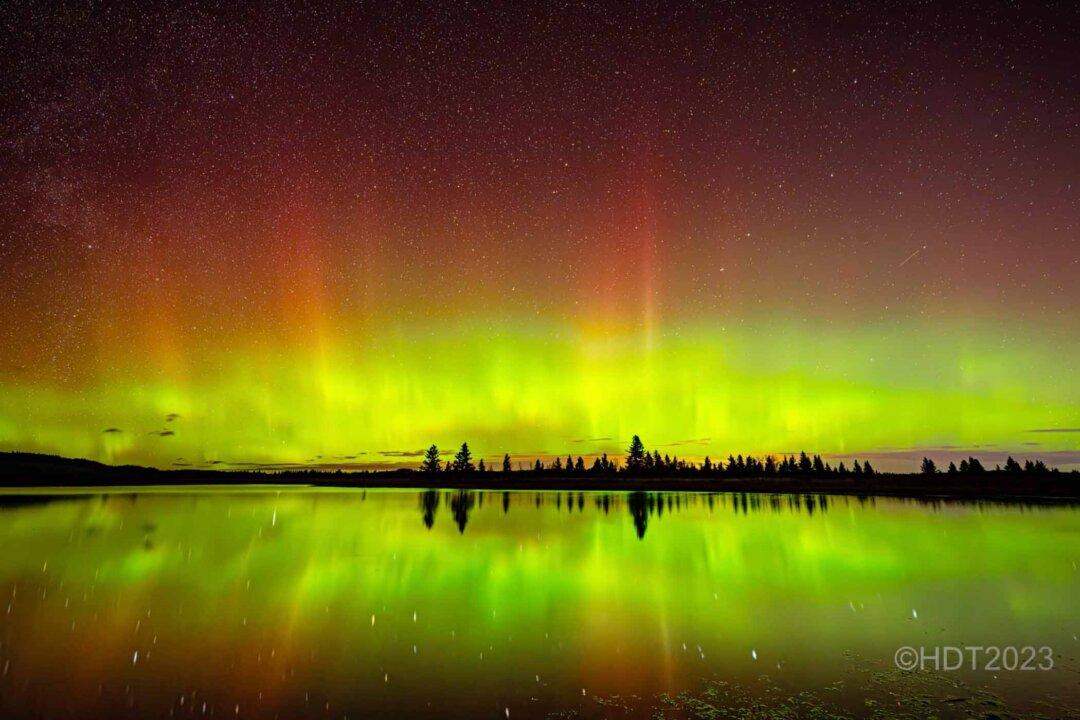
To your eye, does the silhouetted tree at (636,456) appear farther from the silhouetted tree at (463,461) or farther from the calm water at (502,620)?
the calm water at (502,620)

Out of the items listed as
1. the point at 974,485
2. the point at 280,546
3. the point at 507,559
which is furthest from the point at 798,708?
the point at 974,485

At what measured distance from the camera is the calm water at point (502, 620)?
39.1ft

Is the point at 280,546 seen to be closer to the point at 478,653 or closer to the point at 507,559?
the point at 507,559

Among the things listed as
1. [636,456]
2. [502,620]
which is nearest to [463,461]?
[636,456]

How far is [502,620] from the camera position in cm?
1836

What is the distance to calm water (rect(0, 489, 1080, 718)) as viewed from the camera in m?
11.9

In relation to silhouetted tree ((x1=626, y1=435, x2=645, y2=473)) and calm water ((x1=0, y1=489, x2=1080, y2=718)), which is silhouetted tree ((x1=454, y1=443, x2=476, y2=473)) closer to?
silhouetted tree ((x1=626, y1=435, x2=645, y2=473))

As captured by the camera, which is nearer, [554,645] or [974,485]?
[554,645]

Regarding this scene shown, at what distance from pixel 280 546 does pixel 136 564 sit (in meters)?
9.11

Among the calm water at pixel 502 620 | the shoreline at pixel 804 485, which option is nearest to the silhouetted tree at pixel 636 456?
the shoreline at pixel 804 485

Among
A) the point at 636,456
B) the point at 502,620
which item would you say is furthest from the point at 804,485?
the point at 502,620

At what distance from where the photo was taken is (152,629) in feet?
56.6

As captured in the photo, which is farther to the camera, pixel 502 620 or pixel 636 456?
pixel 636 456

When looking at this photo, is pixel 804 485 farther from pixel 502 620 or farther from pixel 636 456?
pixel 502 620
